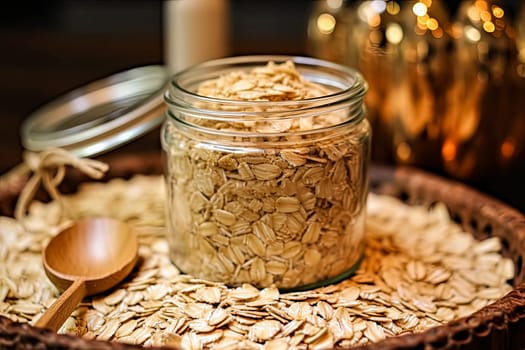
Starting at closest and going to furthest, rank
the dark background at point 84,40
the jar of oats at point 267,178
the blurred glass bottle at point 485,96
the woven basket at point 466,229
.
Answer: the woven basket at point 466,229 < the jar of oats at point 267,178 < the blurred glass bottle at point 485,96 < the dark background at point 84,40

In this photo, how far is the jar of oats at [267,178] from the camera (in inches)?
25.5

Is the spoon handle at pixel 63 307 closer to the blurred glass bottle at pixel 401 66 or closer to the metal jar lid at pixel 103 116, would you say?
the metal jar lid at pixel 103 116

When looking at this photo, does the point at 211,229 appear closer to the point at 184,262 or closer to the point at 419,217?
the point at 184,262

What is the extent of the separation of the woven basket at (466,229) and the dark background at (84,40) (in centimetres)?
54

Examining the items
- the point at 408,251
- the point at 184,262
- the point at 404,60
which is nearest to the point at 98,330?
the point at 184,262

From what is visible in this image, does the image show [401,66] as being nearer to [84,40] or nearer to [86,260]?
[86,260]

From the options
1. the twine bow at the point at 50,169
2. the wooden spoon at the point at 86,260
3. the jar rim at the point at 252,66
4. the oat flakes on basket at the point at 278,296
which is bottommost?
the oat flakes on basket at the point at 278,296

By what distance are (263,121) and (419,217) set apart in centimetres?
32

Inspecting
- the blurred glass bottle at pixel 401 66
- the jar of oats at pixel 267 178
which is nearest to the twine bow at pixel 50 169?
the jar of oats at pixel 267 178

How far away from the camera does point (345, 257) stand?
2.34ft

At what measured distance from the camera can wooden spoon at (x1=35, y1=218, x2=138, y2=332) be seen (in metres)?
0.64

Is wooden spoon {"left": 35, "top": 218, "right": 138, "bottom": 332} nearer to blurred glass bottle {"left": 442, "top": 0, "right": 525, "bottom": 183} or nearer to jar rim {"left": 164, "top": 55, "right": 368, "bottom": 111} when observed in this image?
jar rim {"left": 164, "top": 55, "right": 368, "bottom": 111}

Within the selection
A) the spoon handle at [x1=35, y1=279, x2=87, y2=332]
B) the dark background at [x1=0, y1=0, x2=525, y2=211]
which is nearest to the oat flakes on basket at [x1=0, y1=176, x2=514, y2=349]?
the spoon handle at [x1=35, y1=279, x2=87, y2=332]

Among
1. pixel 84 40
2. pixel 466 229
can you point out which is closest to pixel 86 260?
pixel 466 229
